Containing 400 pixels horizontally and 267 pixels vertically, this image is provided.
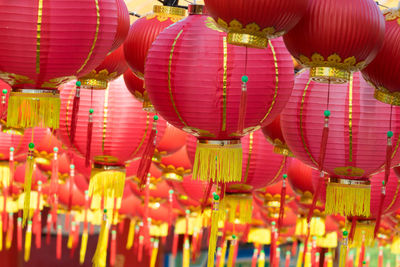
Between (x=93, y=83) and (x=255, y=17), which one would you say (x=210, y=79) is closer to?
(x=255, y=17)

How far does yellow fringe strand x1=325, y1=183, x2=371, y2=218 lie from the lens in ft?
6.86

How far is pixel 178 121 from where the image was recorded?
6.13ft

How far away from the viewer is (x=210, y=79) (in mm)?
1761

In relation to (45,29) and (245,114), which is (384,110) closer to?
(245,114)

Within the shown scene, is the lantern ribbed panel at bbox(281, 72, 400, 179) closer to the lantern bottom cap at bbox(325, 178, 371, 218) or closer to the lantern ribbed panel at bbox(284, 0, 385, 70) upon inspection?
the lantern bottom cap at bbox(325, 178, 371, 218)

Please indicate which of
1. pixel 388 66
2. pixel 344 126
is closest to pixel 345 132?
pixel 344 126

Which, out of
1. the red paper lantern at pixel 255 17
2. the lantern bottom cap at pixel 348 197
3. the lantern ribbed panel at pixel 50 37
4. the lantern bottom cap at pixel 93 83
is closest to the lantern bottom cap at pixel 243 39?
the red paper lantern at pixel 255 17

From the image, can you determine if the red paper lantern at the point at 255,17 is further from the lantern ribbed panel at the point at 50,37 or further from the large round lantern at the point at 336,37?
the lantern ribbed panel at the point at 50,37

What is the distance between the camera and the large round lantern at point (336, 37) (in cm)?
163

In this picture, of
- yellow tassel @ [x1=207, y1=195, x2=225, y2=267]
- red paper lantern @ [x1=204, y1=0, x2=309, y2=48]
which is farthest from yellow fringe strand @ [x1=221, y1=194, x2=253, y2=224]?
red paper lantern @ [x1=204, y1=0, x2=309, y2=48]

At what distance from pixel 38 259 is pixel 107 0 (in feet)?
18.2

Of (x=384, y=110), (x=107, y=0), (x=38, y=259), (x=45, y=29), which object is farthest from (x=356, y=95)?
(x=38, y=259)

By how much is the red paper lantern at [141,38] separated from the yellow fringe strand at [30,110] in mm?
415

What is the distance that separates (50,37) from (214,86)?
39 cm
